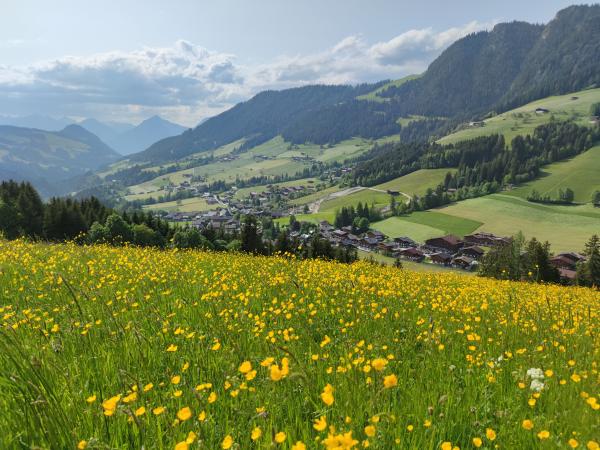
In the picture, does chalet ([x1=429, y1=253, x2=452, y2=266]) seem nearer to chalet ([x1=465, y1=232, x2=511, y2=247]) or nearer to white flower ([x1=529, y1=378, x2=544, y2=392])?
chalet ([x1=465, y1=232, x2=511, y2=247])

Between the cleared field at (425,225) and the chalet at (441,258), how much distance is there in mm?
14159

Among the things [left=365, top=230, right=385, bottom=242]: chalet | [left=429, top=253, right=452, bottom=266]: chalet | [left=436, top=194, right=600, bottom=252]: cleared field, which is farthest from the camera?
[left=365, top=230, right=385, bottom=242]: chalet

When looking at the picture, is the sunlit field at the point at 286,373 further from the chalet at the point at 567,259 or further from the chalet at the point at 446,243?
the chalet at the point at 446,243

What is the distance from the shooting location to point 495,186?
18988cm

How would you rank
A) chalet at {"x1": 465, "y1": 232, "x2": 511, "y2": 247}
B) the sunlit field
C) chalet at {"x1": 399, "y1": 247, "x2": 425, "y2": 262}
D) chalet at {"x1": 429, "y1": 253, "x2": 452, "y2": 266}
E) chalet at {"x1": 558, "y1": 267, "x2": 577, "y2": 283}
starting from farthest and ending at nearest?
chalet at {"x1": 399, "y1": 247, "x2": 425, "y2": 262}
chalet at {"x1": 465, "y1": 232, "x2": 511, "y2": 247}
chalet at {"x1": 429, "y1": 253, "x2": 452, "y2": 266}
chalet at {"x1": 558, "y1": 267, "x2": 577, "y2": 283}
the sunlit field

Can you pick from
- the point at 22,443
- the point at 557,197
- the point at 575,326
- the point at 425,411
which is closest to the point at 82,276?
the point at 22,443

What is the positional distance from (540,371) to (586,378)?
2.03 ft

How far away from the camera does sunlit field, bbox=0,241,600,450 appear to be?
2.79 metres

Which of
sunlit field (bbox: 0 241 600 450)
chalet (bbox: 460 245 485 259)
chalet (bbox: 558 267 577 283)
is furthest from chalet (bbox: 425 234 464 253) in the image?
sunlit field (bbox: 0 241 600 450)

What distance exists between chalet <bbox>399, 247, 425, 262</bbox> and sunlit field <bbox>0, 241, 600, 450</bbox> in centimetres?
12443

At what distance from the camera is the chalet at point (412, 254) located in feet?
417

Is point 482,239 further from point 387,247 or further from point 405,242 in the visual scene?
point 387,247

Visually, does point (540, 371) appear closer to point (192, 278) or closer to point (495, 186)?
Result: point (192, 278)

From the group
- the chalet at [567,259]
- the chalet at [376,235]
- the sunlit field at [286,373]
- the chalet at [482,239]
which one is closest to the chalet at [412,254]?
the chalet at [376,235]
